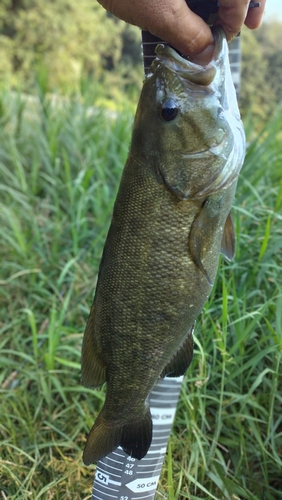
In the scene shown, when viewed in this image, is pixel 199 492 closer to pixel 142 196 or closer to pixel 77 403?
pixel 77 403

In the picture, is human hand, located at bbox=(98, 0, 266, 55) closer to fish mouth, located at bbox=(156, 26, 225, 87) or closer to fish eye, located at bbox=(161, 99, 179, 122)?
fish mouth, located at bbox=(156, 26, 225, 87)

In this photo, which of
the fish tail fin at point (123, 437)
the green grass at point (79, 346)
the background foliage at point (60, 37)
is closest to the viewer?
the fish tail fin at point (123, 437)

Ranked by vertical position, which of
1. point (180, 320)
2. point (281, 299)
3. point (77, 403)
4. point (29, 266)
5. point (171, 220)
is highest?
point (171, 220)

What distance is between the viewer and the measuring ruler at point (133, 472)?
1466 mm

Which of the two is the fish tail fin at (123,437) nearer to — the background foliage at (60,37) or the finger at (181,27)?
the finger at (181,27)

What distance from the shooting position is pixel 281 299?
1.88m

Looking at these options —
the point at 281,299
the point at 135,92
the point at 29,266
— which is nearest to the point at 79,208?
the point at 29,266

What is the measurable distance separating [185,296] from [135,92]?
4030 millimetres

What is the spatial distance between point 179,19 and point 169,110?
22cm

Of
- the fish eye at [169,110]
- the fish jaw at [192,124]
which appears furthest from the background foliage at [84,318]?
the fish eye at [169,110]

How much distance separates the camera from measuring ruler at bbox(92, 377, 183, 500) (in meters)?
1.47

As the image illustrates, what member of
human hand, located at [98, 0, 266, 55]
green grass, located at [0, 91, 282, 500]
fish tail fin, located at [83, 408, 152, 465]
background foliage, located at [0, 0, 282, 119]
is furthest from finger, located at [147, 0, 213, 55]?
background foliage, located at [0, 0, 282, 119]

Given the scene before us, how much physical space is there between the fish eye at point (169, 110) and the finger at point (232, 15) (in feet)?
0.88

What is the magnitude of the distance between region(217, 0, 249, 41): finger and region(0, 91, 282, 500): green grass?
0.88 metres
